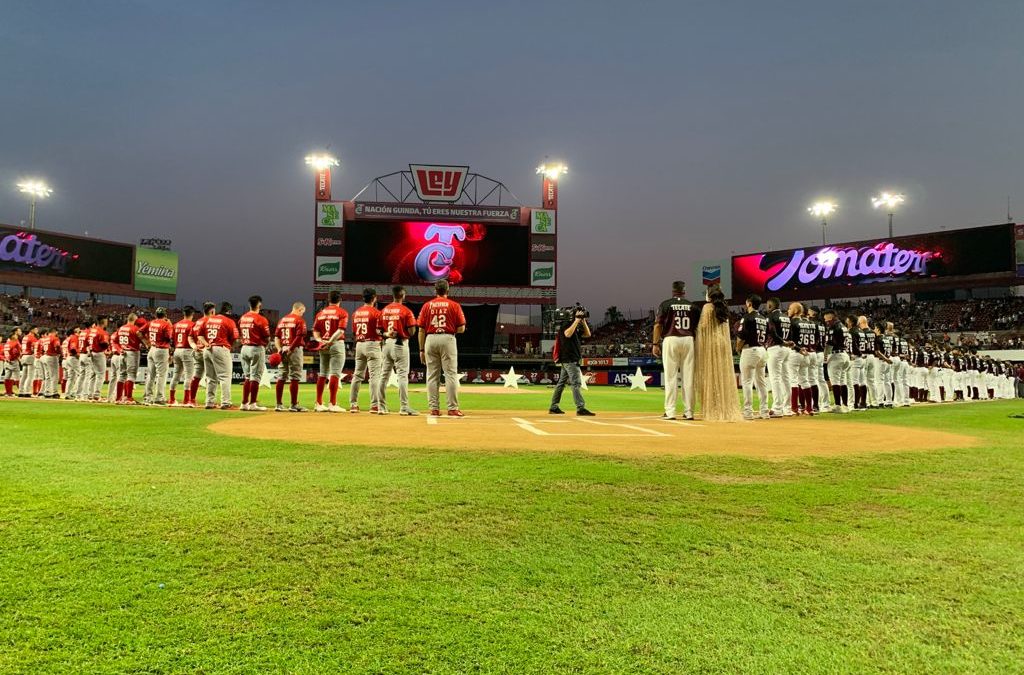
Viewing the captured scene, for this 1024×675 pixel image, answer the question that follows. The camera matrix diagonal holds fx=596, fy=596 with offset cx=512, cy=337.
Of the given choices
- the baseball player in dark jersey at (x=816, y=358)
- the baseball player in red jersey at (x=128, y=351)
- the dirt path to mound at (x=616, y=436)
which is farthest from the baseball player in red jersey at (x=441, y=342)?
the baseball player in red jersey at (x=128, y=351)

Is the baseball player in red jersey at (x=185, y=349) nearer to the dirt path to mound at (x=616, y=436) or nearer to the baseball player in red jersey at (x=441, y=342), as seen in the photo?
the dirt path to mound at (x=616, y=436)

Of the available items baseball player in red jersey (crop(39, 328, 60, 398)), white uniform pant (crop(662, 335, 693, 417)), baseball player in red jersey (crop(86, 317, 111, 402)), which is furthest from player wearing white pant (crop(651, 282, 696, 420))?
baseball player in red jersey (crop(39, 328, 60, 398))

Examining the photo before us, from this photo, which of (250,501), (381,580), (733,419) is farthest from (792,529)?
(733,419)

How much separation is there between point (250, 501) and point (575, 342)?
8486 millimetres

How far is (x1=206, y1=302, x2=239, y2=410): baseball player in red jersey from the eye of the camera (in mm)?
12180

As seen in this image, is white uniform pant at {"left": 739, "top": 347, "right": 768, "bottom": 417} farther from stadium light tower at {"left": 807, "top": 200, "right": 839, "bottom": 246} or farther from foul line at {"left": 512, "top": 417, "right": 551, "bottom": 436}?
stadium light tower at {"left": 807, "top": 200, "right": 839, "bottom": 246}

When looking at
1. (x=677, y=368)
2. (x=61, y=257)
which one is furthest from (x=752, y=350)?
(x=61, y=257)

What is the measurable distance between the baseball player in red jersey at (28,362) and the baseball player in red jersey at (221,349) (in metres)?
9.86

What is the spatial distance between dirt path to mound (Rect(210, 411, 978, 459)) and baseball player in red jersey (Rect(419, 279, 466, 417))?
1346mm

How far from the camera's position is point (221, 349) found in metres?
12.4

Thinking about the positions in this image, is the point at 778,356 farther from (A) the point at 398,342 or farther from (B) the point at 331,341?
(B) the point at 331,341

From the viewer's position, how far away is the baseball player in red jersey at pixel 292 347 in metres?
11.7

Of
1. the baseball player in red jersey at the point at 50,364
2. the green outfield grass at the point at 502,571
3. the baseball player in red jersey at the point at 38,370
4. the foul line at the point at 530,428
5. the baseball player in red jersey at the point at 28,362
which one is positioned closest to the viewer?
the green outfield grass at the point at 502,571

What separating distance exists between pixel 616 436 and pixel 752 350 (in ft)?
18.5
